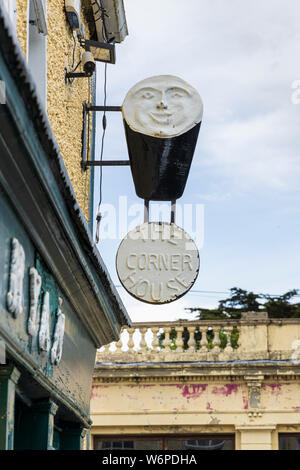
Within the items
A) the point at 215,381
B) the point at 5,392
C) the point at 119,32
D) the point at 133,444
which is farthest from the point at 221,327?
the point at 5,392

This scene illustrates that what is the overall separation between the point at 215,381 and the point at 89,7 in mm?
9812

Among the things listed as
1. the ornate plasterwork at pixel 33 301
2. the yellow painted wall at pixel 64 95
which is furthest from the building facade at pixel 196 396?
the ornate plasterwork at pixel 33 301

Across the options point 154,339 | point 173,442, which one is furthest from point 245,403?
point 154,339

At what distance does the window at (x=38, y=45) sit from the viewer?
7160 millimetres

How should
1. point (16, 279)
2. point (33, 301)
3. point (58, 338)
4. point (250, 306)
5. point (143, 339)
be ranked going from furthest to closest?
point (250, 306) → point (143, 339) → point (58, 338) → point (33, 301) → point (16, 279)

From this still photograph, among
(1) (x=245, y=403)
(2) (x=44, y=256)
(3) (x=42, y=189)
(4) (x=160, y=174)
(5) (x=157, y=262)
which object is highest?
(4) (x=160, y=174)

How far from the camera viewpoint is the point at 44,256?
5.37 meters

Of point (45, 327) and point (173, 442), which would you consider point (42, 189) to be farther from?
point (173, 442)

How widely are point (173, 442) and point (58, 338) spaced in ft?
41.2

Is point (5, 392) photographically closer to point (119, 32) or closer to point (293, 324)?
point (119, 32)

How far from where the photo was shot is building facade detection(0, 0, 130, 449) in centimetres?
430

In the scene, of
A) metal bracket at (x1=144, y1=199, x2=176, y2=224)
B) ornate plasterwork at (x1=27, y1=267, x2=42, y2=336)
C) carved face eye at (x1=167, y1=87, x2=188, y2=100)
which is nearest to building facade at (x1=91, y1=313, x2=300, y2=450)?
metal bracket at (x1=144, y1=199, x2=176, y2=224)

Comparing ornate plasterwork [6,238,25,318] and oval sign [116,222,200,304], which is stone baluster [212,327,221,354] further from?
ornate plasterwork [6,238,25,318]

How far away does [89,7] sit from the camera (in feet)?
33.3
